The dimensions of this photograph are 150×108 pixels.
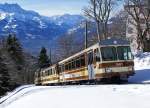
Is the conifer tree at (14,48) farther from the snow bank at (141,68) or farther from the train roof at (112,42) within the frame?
the train roof at (112,42)

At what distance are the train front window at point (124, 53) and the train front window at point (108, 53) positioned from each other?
365 mm

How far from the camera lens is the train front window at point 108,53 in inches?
1250

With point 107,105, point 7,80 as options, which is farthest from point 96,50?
point 7,80

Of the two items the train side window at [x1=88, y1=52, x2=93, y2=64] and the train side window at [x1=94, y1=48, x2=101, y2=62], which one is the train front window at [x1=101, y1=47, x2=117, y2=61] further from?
the train side window at [x1=88, y1=52, x2=93, y2=64]

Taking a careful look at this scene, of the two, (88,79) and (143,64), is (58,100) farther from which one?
(143,64)

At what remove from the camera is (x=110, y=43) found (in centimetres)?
3247

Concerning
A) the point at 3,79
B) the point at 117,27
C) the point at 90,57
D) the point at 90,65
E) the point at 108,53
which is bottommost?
the point at 3,79

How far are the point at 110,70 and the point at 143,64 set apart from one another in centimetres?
1304

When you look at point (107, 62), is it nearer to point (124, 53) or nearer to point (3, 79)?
point (124, 53)

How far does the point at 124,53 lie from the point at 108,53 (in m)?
1.29

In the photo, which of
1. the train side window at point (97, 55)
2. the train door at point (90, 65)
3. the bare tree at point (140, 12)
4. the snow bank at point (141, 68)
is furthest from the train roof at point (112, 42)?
the bare tree at point (140, 12)

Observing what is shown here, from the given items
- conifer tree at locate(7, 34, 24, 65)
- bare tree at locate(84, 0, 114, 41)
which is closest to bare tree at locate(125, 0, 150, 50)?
bare tree at locate(84, 0, 114, 41)

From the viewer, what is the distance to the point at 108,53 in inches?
1265

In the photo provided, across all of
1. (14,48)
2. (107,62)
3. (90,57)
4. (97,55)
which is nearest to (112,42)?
(97,55)
